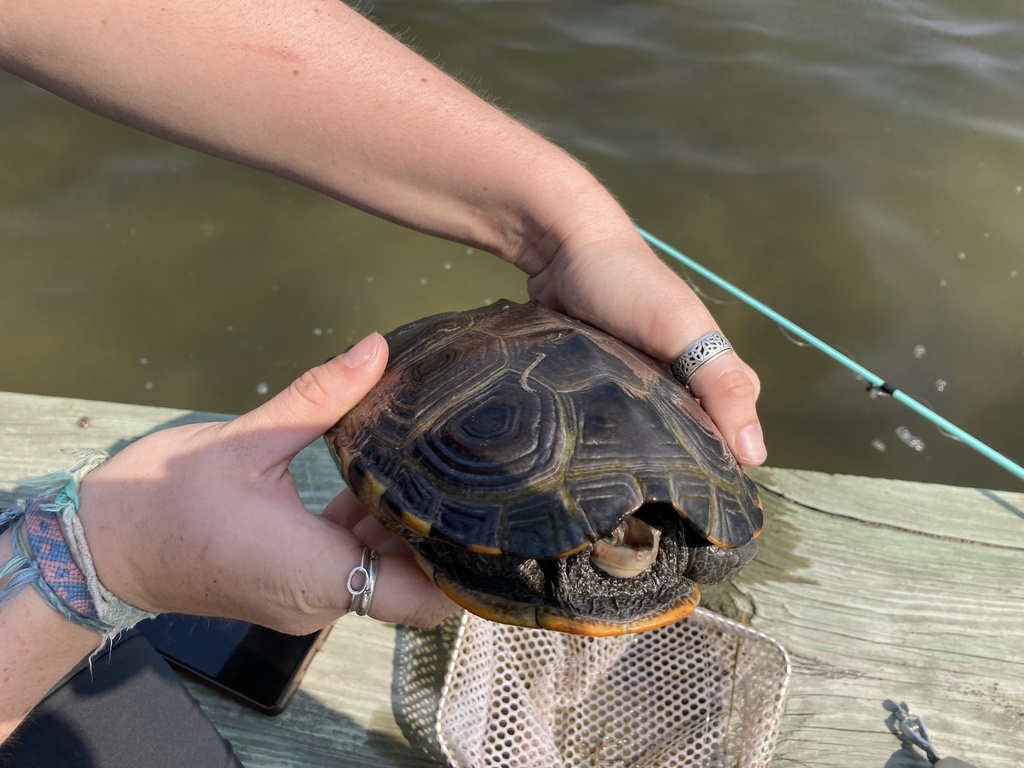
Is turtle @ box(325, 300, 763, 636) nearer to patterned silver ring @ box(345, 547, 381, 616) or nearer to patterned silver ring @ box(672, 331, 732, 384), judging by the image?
patterned silver ring @ box(345, 547, 381, 616)

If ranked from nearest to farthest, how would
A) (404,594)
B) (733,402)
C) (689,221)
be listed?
(404,594)
(733,402)
(689,221)

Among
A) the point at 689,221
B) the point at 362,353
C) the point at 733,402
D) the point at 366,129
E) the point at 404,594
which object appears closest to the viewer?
the point at 404,594

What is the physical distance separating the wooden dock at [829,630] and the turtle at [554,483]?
592 millimetres

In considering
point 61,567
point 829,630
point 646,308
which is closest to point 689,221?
point 646,308

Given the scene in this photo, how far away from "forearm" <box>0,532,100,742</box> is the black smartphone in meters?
0.48

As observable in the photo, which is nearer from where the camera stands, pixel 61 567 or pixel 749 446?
pixel 61 567

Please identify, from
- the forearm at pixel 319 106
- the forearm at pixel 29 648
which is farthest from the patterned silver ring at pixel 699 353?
the forearm at pixel 29 648

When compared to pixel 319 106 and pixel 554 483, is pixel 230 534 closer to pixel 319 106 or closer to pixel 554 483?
pixel 554 483

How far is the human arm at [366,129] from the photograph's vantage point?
206 centimetres

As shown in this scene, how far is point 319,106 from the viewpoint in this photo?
2271 mm

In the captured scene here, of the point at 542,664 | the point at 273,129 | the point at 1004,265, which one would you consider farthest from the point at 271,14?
the point at 1004,265

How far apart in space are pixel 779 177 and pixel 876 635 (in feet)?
12.7

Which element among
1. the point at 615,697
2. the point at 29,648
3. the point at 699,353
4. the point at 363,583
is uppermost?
the point at 699,353

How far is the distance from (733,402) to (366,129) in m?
1.51
